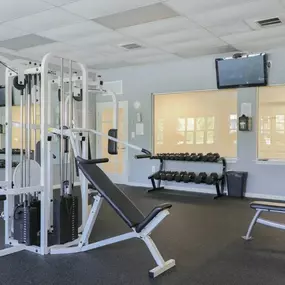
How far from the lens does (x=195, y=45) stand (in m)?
6.14

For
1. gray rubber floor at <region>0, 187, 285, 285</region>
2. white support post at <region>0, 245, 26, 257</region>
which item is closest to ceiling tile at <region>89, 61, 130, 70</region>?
gray rubber floor at <region>0, 187, 285, 285</region>

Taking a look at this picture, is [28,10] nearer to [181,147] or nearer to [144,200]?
[144,200]

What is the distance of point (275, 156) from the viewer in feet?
23.5

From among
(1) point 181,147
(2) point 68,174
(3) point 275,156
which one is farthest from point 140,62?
(2) point 68,174

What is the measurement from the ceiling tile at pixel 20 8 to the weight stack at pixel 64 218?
2.28m

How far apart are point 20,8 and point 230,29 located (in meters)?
2.94

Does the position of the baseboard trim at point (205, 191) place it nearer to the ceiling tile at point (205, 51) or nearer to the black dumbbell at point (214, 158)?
the black dumbbell at point (214, 158)

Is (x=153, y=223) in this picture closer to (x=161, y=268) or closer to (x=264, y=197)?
(x=161, y=268)

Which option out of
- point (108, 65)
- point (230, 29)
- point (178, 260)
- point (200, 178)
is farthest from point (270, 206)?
point (108, 65)

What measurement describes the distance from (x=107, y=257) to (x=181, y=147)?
16.7ft

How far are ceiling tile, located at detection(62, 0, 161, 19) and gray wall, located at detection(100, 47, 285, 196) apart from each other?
312cm

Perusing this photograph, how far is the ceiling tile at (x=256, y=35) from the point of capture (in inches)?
206

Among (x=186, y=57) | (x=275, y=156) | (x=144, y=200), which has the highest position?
(x=186, y=57)

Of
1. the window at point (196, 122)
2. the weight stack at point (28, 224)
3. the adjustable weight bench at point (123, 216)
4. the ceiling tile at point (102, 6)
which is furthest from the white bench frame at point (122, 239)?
the window at point (196, 122)
